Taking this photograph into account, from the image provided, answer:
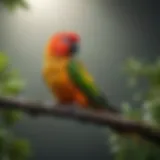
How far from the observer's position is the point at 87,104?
61cm

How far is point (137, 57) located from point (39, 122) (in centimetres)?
29

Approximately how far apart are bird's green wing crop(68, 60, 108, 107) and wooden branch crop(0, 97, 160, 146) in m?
0.08

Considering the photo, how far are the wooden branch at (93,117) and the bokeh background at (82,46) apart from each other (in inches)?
17.1

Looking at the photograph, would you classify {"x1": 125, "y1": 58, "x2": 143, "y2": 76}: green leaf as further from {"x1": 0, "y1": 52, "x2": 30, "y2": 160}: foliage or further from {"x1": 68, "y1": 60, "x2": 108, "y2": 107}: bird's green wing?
{"x1": 0, "y1": 52, "x2": 30, "y2": 160}: foliage

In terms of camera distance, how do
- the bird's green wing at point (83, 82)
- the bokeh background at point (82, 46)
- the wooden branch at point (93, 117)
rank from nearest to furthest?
the wooden branch at point (93, 117) → the bird's green wing at point (83, 82) → the bokeh background at point (82, 46)

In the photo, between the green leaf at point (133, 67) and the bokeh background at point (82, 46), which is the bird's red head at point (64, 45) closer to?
the green leaf at point (133, 67)

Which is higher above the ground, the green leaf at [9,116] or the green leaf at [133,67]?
the green leaf at [133,67]

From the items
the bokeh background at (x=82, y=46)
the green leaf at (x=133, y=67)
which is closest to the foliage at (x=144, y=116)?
the green leaf at (x=133, y=67)

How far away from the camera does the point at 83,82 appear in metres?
0.63

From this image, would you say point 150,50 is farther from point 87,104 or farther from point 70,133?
point 87,104

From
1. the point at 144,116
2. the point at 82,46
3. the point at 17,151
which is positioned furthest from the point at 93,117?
the point at 82,46

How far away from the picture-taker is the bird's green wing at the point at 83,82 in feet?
2.00

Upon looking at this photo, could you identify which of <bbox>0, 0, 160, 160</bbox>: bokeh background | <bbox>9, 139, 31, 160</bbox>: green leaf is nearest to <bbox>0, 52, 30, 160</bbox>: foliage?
<bbox>9, 139, 31, 160</bbox>: green leaf

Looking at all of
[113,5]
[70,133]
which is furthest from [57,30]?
[70,133]
